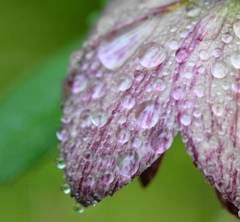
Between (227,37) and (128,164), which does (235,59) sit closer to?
(227,37)

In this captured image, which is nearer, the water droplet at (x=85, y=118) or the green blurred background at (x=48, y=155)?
the water droplet at (x=85, y=118)

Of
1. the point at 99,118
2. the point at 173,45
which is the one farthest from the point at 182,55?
the point at 99,118

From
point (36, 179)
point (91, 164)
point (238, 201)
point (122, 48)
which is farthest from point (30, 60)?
point (238, 201)

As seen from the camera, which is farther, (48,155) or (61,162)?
(48,155)

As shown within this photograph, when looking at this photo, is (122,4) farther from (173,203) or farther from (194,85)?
(173,203)

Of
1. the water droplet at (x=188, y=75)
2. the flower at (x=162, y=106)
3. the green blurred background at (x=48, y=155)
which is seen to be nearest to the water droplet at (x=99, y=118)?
the flower at (x=162, y=106)

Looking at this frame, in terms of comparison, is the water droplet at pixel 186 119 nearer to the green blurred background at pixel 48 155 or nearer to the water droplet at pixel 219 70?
the water droplet at pixel 219 70

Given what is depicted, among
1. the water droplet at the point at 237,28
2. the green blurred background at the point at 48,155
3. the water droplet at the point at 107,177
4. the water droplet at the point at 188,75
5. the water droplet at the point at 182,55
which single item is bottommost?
the green blurred background at the point at 48,155
